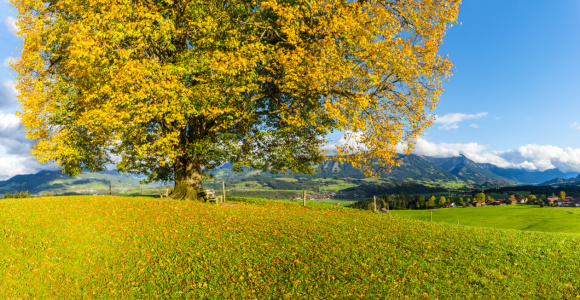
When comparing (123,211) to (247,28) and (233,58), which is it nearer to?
(233,58)

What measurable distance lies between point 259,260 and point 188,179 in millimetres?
15559

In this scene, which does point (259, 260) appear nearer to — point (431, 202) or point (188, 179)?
point (188, 179)

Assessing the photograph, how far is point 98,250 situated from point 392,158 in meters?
16.3

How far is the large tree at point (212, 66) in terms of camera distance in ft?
57.9

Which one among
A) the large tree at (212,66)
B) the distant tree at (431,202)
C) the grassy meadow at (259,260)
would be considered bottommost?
the distant tree at (431,202)

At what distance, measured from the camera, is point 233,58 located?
18188mm

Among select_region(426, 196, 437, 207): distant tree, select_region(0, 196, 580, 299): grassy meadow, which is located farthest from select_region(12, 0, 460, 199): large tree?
select_region(426, 196, 437, 207): distant tree

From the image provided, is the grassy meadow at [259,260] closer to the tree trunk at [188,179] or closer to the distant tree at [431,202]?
the tree trunk at [188,179]

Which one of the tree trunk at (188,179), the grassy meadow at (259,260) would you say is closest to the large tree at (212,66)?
the tree trunk at (188,179)

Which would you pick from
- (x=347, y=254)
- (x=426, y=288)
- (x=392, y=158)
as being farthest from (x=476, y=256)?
(x=392, y=158)

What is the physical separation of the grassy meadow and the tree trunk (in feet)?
22.1

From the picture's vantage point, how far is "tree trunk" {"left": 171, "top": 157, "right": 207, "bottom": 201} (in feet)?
81.7

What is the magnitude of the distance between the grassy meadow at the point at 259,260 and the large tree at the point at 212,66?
5.29 m

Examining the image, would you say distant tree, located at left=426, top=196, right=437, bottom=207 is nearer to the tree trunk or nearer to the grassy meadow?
the grassy meadow
